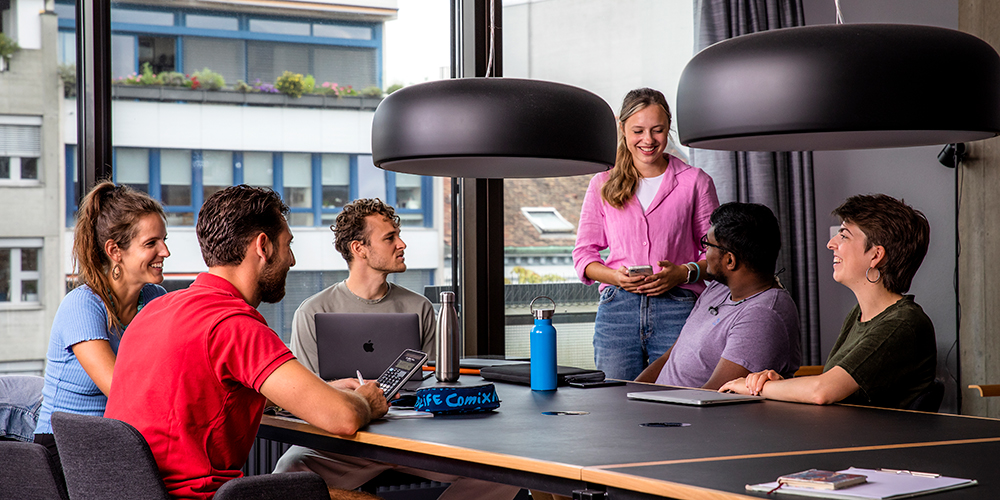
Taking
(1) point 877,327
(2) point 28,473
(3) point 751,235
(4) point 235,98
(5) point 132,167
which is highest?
(4) point 235,98

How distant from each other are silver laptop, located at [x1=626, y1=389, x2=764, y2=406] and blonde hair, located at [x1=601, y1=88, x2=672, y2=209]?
4.14 feet

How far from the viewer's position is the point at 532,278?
4250 mm

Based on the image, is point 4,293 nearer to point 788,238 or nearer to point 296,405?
point 296,405

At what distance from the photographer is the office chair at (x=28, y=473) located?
68.9 inches

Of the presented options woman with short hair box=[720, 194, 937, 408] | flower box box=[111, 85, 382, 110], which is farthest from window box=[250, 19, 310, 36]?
woman with short hair box=[720, 194, 937, 408]

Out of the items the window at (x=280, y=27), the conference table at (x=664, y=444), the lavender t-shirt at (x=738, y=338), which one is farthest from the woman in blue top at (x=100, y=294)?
the lavender t-shirt at (x=738, y=338)

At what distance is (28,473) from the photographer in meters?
1.76

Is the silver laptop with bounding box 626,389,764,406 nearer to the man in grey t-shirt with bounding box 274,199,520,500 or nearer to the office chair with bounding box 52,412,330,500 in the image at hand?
the office chair with bounding box 52,412,330,500

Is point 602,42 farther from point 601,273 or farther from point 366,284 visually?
point 366,284

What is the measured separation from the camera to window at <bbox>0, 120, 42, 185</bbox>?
3229 mm

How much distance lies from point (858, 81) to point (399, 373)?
49.3 inches

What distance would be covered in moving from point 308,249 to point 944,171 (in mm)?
2898

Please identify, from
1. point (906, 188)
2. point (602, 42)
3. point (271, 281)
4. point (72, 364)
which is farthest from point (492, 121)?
point (906, 188)

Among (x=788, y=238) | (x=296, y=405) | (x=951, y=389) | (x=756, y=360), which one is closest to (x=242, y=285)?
(x=296, y=405)
